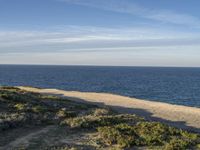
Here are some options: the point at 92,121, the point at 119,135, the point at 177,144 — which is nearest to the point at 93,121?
the point at 92,121

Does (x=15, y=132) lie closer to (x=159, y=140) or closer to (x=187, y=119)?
(x=159, y=140)

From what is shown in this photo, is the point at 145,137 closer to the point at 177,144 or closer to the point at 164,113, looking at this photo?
the point at 177,144

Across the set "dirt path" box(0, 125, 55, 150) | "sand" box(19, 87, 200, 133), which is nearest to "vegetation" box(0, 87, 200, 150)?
"dirt path" box(0, 125, 55, 150)

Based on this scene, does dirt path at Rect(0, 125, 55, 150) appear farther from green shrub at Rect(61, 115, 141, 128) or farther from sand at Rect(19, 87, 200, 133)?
sand at Rect(19, 87, 200, 133)

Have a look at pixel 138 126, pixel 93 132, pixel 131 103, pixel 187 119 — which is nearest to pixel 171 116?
pixel 187 119

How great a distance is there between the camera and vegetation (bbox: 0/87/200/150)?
17281 millimetres

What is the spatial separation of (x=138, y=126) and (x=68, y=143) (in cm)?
496

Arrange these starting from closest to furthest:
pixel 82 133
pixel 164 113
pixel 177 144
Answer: pixel 177 144, pixel 82 133, pixel 164 113

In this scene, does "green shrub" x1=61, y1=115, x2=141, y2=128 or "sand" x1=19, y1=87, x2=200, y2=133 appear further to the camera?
"sand" x1=19, y1=87, x2=200, y2=133

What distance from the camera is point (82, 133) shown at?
64.0 feet

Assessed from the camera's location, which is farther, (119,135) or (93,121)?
(93,121)

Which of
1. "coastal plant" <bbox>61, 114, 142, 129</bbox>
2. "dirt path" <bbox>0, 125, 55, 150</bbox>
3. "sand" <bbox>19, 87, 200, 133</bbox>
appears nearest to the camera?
"dirt path" <bbox>0, 125, 55, 150</bbox>

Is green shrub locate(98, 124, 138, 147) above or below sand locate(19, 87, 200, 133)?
above

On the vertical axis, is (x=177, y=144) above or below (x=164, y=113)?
above
